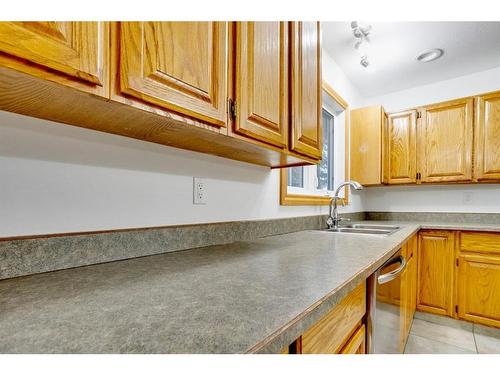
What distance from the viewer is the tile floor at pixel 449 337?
181cm

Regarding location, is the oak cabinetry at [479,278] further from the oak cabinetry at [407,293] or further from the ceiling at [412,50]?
the ceiling at [412,50]

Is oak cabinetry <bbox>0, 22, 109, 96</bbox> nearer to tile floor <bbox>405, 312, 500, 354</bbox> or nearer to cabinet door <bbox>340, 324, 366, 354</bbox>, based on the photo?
cabinet door <bbox>340, 324, 366, 354</bbox>

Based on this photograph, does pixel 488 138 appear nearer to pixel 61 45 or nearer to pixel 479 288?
pixel 479 288

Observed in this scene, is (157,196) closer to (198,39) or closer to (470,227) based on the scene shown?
(198,39)

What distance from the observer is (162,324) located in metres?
0.42

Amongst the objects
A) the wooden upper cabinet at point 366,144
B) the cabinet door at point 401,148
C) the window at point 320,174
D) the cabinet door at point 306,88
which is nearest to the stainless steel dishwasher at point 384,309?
the cabinet door at point 306,88

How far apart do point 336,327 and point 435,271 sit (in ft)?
7.04

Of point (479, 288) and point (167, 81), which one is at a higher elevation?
point (167, 81)

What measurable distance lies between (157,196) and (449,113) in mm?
2785

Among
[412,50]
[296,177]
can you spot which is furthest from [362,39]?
[296,177]

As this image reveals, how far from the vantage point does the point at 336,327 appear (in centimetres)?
68

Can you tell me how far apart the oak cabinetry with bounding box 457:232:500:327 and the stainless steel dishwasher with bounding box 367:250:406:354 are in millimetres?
1183

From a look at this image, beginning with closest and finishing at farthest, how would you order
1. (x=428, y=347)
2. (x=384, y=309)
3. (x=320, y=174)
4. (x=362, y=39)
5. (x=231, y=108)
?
(x=231, y=108) → (x=384, y=309) → (x=428, y=347) → (x=362, y=39) → (x=320, y=174)

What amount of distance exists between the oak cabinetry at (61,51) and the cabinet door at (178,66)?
47mm
